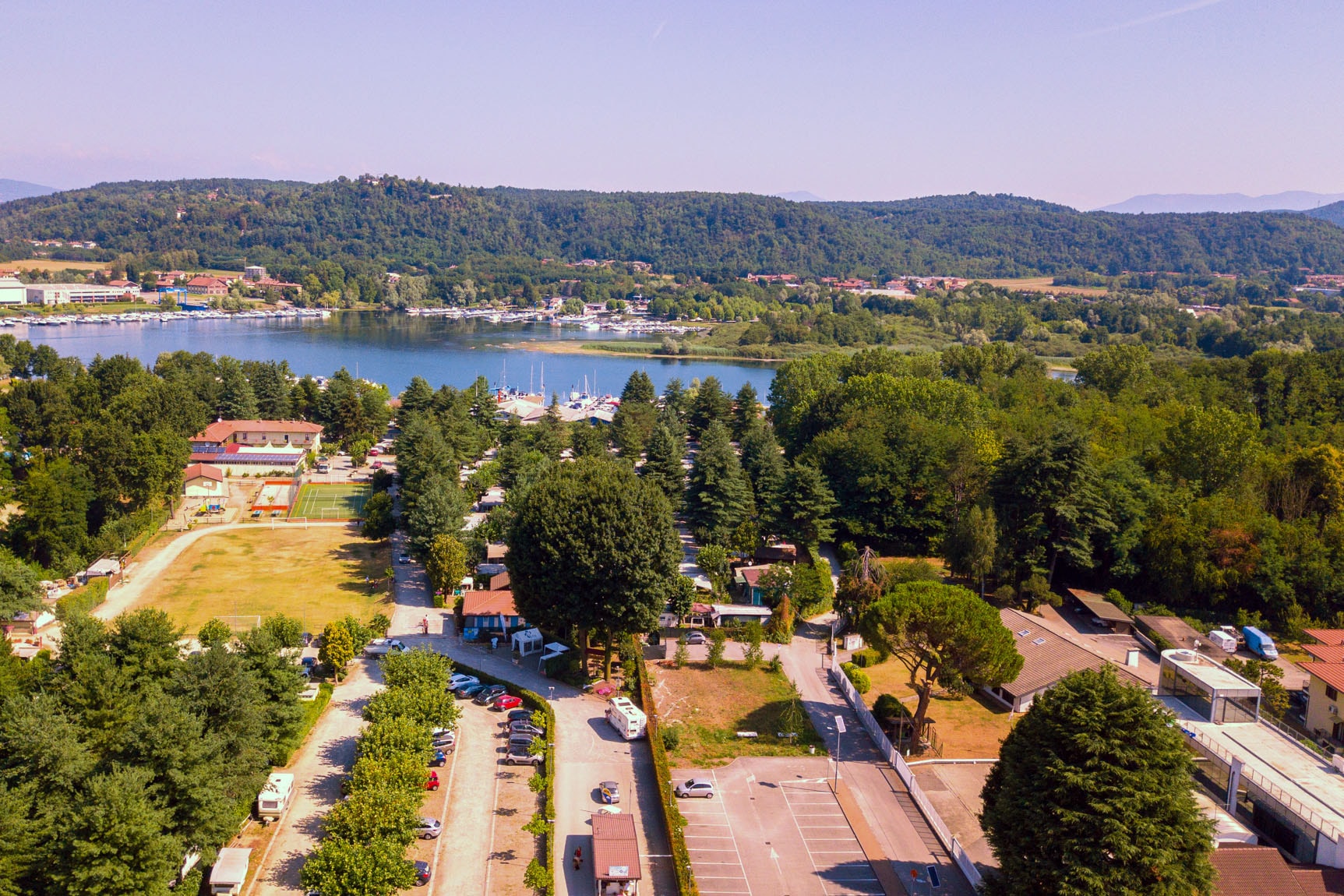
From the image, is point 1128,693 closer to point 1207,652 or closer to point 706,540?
point 1207,652

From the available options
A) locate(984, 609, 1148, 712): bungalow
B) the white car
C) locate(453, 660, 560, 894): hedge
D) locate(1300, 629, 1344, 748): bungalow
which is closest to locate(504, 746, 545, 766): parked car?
locate(453, 660, 560, 894): hedge

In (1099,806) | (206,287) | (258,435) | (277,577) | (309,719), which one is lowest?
(277,577)

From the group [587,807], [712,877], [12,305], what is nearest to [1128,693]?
[712,877]

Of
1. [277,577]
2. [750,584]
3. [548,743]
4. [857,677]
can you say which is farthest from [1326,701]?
[277,577]

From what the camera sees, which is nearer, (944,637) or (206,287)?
(944,637)

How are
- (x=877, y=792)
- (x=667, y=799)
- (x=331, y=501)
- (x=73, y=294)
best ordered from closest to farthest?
(x=667, y=799) < (x=877, y=792) < (x=331, y=501) < (x=73, y=294)

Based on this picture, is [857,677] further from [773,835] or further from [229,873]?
[229,873]
